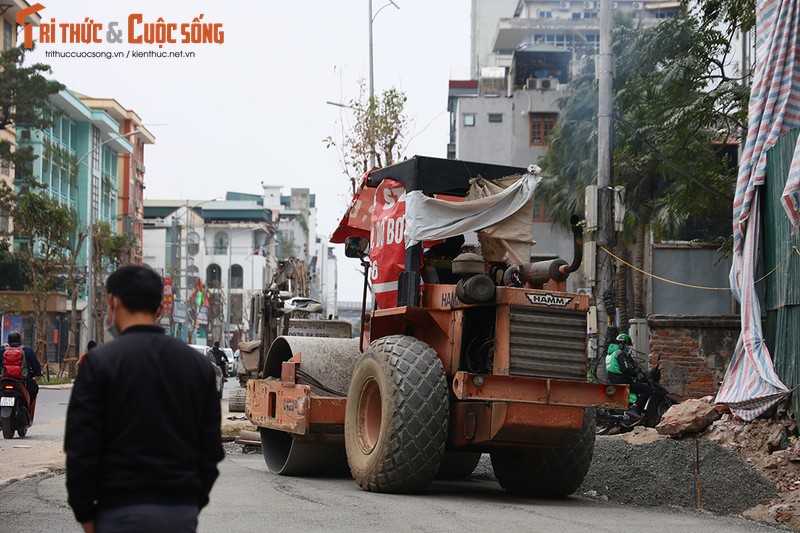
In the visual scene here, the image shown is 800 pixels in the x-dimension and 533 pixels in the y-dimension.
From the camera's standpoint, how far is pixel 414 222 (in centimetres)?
1201

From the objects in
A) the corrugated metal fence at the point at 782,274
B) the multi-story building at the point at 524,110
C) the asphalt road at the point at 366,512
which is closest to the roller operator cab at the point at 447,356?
the asphalt road at the point at 366,512

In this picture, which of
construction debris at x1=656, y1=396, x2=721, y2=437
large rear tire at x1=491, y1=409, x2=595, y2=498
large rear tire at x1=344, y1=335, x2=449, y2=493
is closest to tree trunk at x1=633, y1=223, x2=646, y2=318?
construction debris at x1=656, y1=396, x2=721, y2=437

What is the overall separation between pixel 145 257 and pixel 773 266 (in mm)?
94705

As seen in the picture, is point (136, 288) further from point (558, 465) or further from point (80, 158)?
point (80, 158)

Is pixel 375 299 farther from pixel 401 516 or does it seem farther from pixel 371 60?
pixel 371 60

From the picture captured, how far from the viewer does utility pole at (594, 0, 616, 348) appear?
19.6 meters

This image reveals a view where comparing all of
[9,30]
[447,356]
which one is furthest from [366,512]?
[9,30]

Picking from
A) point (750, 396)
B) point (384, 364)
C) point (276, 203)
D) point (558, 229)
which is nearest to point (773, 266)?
point (750, 396)

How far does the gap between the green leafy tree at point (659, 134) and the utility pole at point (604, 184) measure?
783 millimetres

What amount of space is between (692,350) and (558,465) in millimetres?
10259

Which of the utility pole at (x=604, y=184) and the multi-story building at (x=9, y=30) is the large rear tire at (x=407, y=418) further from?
the multi-story building at (x=9, y=30)

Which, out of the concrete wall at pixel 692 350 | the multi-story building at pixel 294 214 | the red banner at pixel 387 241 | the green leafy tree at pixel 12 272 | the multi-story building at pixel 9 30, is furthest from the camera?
the multi-story building at pixel 294 214

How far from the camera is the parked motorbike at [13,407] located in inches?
734

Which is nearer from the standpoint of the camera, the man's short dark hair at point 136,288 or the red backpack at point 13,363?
the man's short dark hair at point 136,288
